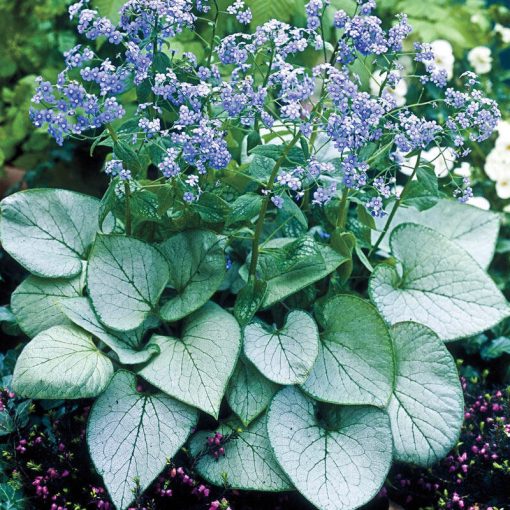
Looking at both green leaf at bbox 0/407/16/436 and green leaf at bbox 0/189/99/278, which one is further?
green leaf at bbox 0/189/99/278

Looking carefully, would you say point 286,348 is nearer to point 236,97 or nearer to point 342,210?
point 342,210

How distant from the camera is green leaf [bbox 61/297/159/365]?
73.5 inches

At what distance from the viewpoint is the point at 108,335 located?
6.32 feet

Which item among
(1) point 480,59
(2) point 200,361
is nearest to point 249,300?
(2) point 200,361

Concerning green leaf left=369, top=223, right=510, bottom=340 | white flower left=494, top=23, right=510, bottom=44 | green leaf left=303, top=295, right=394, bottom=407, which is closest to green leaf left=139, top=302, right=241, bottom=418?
green leaf left=303, top=295, right=394, bottom=407

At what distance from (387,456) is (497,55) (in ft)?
8.30

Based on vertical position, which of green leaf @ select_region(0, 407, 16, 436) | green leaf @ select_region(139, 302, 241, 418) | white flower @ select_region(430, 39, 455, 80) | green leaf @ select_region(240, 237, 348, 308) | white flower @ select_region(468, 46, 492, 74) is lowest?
green leaf @ select_region(0, 407, 16, 436)

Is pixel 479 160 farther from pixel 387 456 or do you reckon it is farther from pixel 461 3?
pixel 387 456

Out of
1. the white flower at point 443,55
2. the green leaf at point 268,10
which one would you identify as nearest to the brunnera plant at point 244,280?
the green leaf at point 268,10

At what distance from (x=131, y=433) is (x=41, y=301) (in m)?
0.51

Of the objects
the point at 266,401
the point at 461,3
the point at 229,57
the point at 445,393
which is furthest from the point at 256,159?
the point at 461,3

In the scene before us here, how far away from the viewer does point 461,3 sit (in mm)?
3980

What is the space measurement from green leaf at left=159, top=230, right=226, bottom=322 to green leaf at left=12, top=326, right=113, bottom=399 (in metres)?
0.23

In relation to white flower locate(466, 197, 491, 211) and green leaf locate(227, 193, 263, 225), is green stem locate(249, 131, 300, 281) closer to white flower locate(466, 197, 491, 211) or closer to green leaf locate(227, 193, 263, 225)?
green leaf locate(227, 193, 263, 225)
